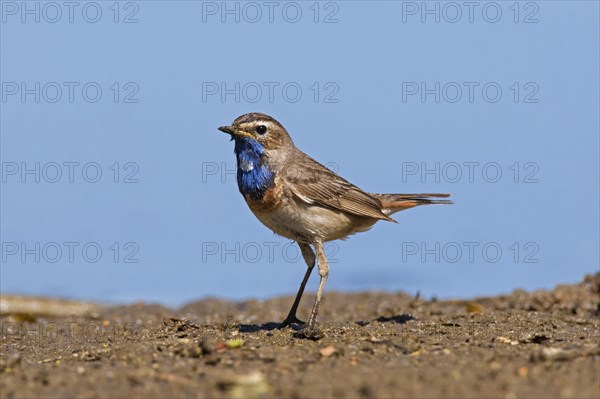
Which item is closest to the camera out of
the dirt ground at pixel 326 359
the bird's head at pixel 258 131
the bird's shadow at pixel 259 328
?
the dirt ground at pixel 326 359

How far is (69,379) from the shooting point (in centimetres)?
741

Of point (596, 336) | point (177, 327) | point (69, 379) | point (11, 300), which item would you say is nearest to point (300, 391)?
point (69, 379)

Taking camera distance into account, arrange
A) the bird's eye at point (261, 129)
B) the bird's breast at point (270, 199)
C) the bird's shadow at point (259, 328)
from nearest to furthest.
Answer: the bird's shadow at point (259, 328) < the bird's breast at point (270, 199) < the bird's eye at point (261, 129)

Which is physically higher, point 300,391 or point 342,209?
point 342,209

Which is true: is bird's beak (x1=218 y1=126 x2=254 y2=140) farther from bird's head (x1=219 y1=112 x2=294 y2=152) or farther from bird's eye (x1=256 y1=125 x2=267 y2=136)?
bird's eye (x1=256 y1=125 x2=267 y2=136)

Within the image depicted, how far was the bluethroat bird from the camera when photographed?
11.0 metres

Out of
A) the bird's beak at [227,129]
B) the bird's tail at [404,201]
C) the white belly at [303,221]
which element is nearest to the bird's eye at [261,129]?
the bird's beak at [227,129]

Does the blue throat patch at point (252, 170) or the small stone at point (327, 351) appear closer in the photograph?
the small stone at point (327, 351)

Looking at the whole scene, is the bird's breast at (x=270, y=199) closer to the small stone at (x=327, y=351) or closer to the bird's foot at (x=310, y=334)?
the bird's foot at (x=310, y=334)

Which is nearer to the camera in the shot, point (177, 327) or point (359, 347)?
point (359, 347)

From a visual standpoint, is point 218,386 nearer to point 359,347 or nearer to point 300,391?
point 300,391

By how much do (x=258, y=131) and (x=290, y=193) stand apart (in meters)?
0.89

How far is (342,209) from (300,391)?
5127 mm

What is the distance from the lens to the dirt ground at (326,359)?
6812mm
